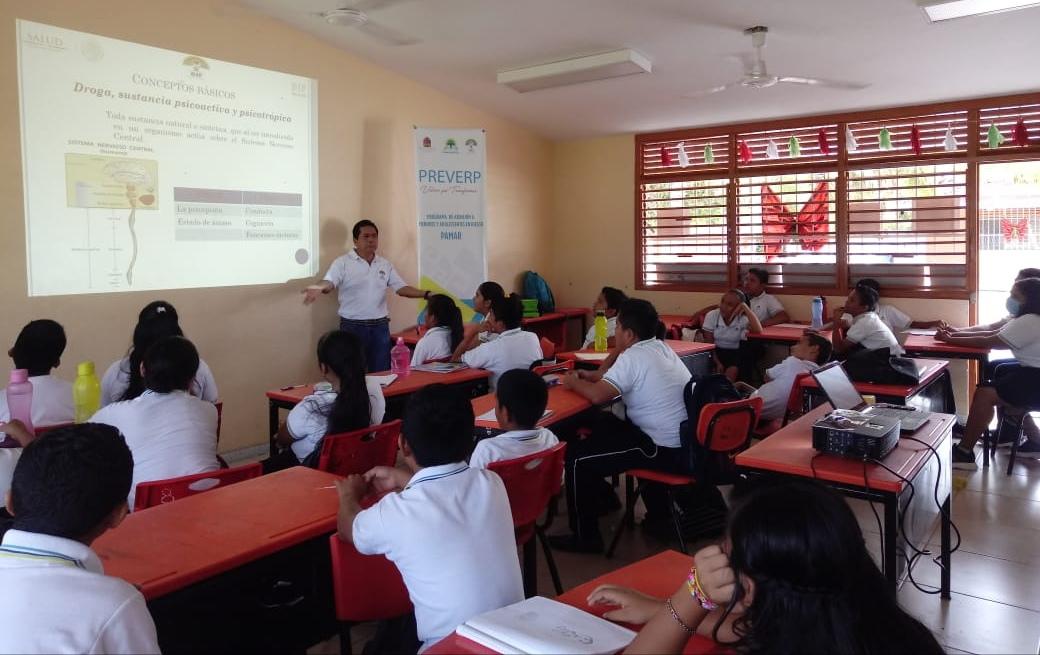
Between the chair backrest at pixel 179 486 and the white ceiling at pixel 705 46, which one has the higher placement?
the white ceiling at pixel 705 46

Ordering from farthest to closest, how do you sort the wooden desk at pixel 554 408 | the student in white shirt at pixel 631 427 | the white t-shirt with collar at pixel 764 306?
the white t-shirt with collar at pixel 764 306
the student in white shirt at pixel 631 427
the wooden desk at pixel 554 408

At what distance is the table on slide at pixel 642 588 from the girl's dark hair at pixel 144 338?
7.61 ft

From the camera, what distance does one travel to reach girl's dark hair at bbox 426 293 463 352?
4.97 metres

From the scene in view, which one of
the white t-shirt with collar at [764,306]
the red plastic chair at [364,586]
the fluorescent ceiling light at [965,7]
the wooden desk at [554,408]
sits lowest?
the red plastic chair at [364,586]

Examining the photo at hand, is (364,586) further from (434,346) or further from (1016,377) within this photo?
(1016,377)

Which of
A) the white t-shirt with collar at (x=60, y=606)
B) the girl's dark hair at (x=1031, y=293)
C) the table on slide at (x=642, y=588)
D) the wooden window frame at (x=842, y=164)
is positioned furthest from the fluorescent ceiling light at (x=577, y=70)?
the white t-shirt with collar at (x=60, y=606)

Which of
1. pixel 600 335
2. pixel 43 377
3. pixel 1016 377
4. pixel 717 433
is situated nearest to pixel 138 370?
pixel 43 377

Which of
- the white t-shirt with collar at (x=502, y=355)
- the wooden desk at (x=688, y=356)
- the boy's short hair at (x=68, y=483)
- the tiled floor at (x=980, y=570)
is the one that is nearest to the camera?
the boy's short hair at (x=68, y=483)

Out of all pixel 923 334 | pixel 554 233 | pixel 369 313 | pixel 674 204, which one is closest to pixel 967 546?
pixel 923 334

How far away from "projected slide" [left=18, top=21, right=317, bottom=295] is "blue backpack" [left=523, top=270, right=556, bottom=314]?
287 centimetres

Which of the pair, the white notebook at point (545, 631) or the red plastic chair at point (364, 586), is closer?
the white notebook at point (545, 631)

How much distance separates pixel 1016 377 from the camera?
4910mm

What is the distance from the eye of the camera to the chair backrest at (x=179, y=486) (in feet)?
7.44

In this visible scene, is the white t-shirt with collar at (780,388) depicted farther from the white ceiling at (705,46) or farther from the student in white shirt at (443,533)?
the student in white shirt at (443,533)
